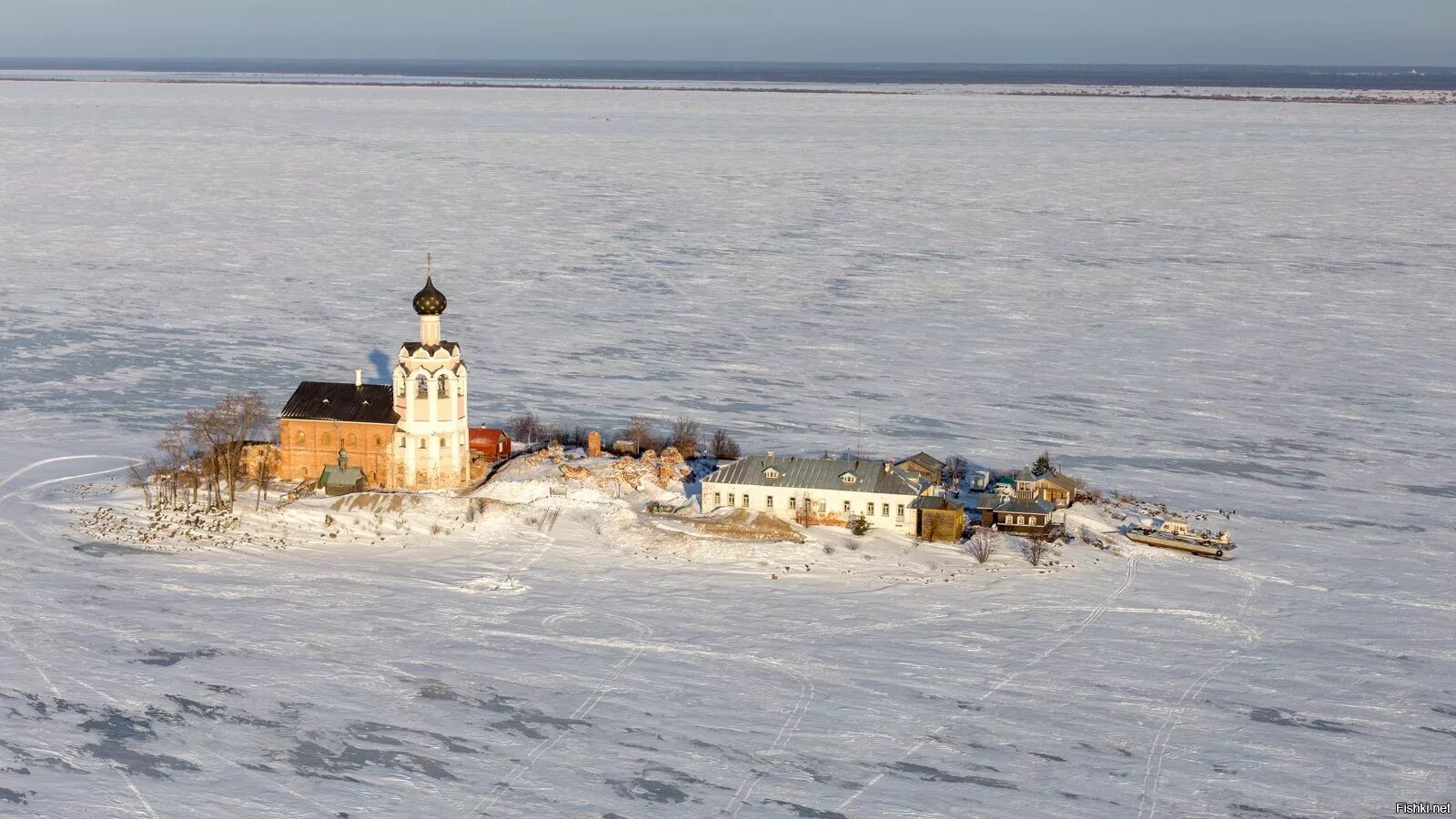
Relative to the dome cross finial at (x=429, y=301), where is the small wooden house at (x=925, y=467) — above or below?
below

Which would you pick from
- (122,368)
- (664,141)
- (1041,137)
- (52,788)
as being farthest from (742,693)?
(1041,137)

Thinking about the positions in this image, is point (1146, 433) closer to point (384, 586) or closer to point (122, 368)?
point (384, 586)

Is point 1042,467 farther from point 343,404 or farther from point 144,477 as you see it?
point 144,477

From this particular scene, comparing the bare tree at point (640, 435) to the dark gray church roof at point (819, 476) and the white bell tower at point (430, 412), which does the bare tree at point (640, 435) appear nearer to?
the dark gray church roof at point (819, 476)

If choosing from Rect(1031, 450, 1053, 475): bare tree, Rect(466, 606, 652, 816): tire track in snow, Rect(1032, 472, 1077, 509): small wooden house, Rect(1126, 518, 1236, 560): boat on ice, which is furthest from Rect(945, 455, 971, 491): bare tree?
Rect(466, 606, 652, 816): tire track in snow

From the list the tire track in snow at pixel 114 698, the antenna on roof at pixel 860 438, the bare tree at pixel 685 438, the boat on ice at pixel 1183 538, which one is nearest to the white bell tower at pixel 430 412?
the bare tree at pixel 685 438

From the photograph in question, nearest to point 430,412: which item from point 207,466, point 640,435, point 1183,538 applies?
point 207,466

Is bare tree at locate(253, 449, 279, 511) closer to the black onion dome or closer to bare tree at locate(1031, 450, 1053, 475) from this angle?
the black onion dome
